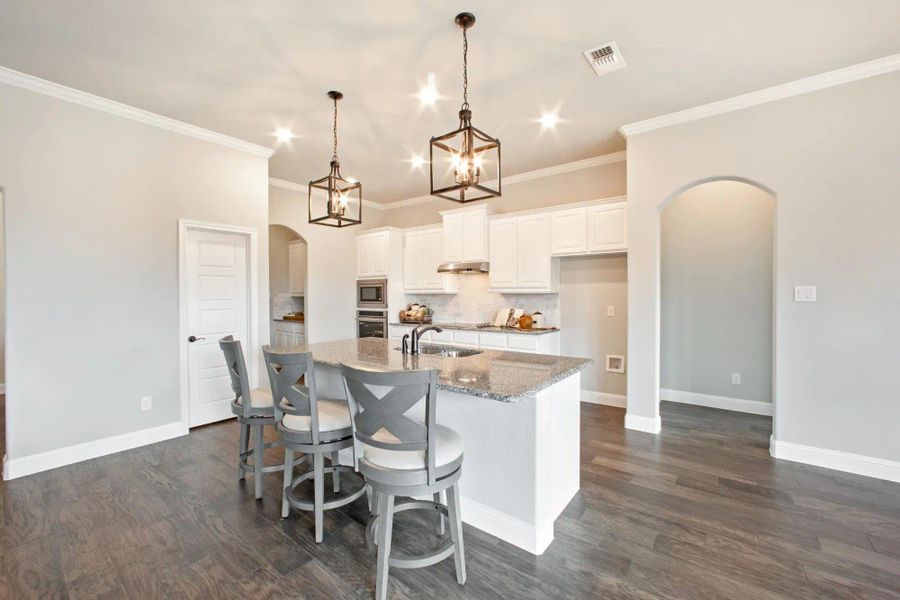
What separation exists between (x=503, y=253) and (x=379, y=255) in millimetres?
2071

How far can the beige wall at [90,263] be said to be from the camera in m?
2.98

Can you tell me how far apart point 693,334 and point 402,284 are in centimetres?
404

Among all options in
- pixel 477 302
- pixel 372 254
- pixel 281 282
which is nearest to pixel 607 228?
pixel 477 302

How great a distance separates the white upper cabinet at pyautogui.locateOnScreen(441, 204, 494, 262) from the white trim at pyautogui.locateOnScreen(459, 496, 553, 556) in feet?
11.7

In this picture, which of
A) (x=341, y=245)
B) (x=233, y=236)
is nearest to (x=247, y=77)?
(x=233, y=236)

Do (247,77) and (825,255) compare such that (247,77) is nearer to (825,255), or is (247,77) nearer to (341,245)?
(341,245)

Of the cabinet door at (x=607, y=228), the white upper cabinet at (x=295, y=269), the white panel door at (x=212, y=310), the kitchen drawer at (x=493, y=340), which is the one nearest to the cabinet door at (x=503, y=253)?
the kitchen drawer at (x=493, y=340)

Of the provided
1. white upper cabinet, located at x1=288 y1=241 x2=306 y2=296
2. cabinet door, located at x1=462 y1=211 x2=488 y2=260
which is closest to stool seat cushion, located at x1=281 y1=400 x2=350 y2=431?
cabinet door, located at x1=462 y1=211 x2=488 y2=260

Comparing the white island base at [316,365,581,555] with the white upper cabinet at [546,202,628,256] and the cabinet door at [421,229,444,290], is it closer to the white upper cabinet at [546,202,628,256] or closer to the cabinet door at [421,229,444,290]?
the white upper cabinet at [546,202,628,256]

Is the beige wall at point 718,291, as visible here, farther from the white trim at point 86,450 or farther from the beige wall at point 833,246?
the white trim at point 86,450

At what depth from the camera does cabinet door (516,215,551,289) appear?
16.0 feet

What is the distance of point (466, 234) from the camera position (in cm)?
549

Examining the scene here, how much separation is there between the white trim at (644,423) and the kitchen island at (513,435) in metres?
1.57

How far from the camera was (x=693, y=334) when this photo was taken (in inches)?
186
